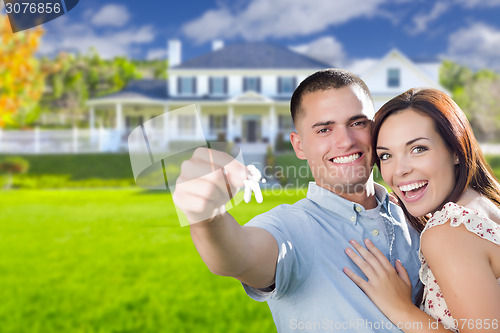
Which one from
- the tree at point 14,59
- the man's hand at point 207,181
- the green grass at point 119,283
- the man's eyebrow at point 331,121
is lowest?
the green grass at point 119,283

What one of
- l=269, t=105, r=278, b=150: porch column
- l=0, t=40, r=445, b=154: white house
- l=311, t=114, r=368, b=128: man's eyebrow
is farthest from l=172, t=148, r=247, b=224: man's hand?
l=269, t=105, r=278, b=150: porch column

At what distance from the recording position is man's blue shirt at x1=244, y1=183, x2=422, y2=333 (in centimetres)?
110

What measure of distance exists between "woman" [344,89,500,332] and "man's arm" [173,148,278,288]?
0.92ft

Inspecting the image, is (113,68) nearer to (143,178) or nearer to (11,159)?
(11,159)

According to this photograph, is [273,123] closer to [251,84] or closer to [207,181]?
[251,84]

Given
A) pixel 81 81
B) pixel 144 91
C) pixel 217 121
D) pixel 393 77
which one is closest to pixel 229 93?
pixel 217 121

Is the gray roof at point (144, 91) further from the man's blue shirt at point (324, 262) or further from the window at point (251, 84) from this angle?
the man's blue shirt at point (324, 262)

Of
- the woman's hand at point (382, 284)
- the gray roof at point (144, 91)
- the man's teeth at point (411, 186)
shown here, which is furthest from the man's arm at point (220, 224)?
the gray roof at point (144, 91)

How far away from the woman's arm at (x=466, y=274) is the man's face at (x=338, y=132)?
0.84 feet

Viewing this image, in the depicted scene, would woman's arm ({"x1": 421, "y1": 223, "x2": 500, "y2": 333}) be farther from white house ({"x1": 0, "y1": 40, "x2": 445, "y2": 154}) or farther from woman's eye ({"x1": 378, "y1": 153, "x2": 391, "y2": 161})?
white house ({"x1": 0, "y1": 40, "x2": 445, "y2": 154})

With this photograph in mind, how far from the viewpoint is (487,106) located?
21391mm

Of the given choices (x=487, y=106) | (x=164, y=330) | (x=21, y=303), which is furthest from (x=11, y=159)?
(x=487, y=106)

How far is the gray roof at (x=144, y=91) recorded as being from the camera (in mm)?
18591

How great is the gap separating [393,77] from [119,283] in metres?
14.0
